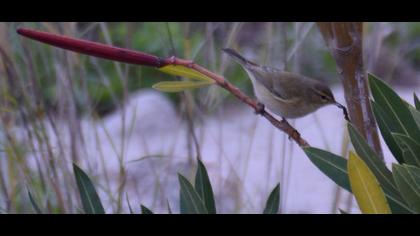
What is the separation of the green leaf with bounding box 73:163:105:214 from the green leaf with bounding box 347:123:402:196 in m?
0.41

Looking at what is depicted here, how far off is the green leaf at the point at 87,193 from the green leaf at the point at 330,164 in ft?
1.13

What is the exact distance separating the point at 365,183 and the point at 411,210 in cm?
11

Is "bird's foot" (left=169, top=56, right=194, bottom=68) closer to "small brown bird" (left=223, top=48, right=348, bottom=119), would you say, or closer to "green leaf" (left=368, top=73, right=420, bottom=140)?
"green leaf" (left=368, top=73, right=420, bottom=140)

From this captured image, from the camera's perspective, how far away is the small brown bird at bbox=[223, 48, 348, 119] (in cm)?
193

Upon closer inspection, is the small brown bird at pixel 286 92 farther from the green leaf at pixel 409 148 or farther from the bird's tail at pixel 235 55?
the green leaf at pixel 409 148

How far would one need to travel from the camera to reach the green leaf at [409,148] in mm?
913

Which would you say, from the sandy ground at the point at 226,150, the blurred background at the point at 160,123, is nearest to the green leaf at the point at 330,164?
the blurred background at the point at 160,123

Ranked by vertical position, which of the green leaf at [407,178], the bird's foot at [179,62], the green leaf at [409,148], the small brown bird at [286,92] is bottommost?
the green leaf at [407,178]

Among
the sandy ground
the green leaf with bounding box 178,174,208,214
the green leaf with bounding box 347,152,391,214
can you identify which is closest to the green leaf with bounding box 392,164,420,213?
the green leaf with bounding box 347,152,391,214

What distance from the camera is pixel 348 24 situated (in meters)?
1.07

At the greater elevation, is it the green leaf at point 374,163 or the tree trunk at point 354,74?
the tree trunk at point 354,74

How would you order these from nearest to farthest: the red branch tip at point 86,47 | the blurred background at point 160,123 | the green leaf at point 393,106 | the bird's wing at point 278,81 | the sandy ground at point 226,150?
the red branch tip at point 86,47
the green leaf at point 393,106
the bird's wing at point 278,81
the blurred background at point 160,123
the sandy ground at point 226,150

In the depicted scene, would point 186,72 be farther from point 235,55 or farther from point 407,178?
point 235,55
